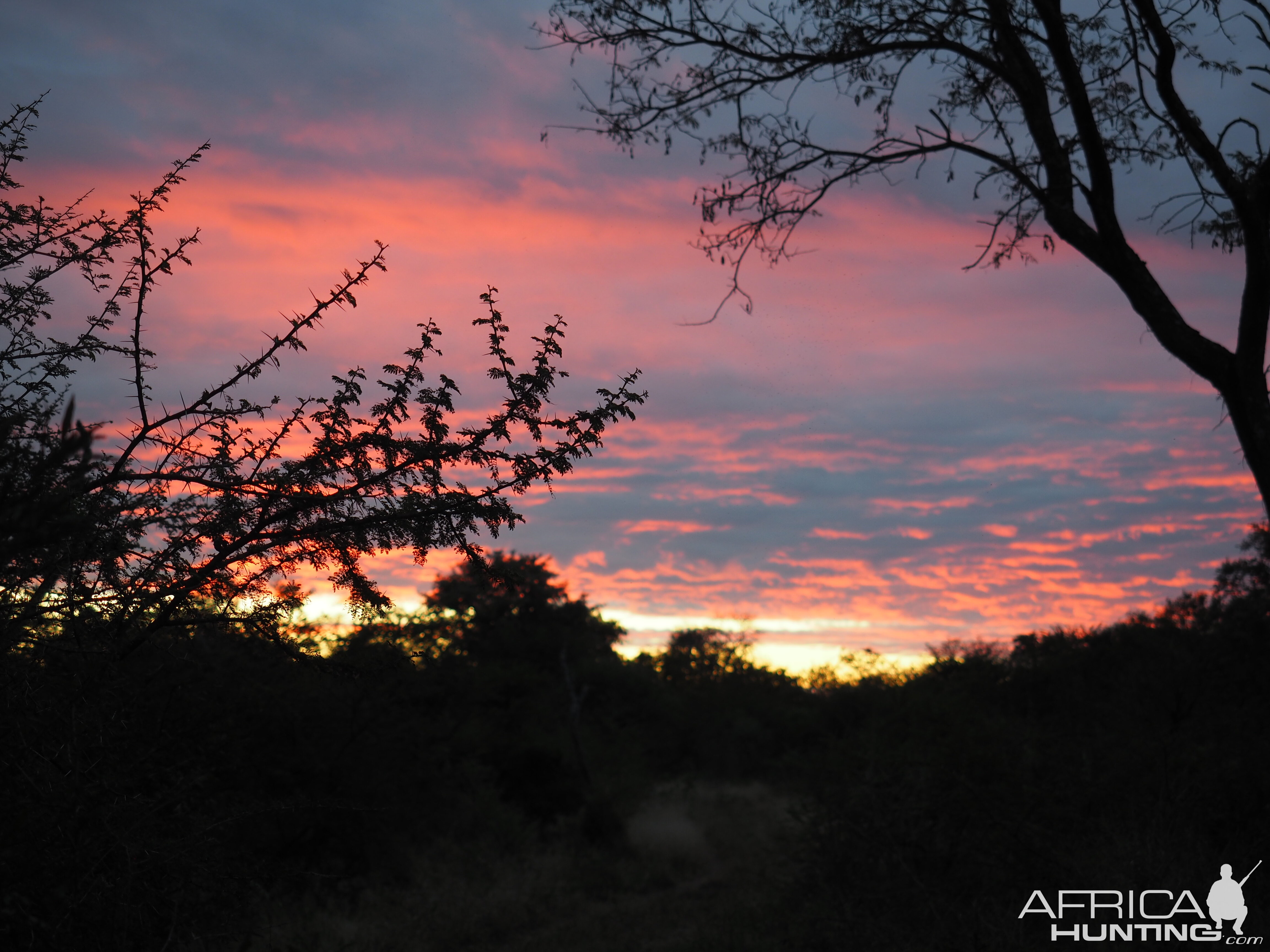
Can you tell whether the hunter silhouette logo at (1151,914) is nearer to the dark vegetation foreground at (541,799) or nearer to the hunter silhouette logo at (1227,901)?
the hunter silhouette logo at (1227,901)

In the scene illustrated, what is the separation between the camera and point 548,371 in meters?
5.27

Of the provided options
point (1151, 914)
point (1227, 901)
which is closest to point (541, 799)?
point (1151, 914)

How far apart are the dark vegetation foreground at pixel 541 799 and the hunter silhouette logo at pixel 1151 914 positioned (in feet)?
0.68

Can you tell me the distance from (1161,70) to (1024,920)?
907cm

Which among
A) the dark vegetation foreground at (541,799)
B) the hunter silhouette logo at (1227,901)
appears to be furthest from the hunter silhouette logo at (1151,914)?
the dark vegetation foreground at (541,799)

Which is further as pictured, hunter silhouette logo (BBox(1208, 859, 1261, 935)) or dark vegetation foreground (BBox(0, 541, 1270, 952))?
hunter silhouette logo (BBox(1208, 859, 1261, 935))

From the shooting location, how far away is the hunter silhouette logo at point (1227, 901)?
28.2ft

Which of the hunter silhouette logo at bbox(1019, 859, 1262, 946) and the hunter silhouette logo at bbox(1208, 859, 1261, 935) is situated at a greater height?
the hunter silhouette logo at bbox(1208, 859, 1261, 935)

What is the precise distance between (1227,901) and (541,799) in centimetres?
2235

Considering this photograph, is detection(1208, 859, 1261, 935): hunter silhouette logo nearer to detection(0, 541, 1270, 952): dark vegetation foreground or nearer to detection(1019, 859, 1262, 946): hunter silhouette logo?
detection(1019, 859, 1262, 946): hunter silhouette logo

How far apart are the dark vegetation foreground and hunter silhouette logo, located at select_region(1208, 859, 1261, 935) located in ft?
0.64

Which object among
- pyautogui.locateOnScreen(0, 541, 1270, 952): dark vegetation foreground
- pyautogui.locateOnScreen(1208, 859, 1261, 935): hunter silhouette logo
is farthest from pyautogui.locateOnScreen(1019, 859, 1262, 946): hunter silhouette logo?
pyautogui.locateOnScreen(0, 541, 1270, 952): dark vegetation foreground

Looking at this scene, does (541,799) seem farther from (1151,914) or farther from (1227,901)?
(1227,901)

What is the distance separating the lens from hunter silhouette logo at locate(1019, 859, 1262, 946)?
8625 mm
